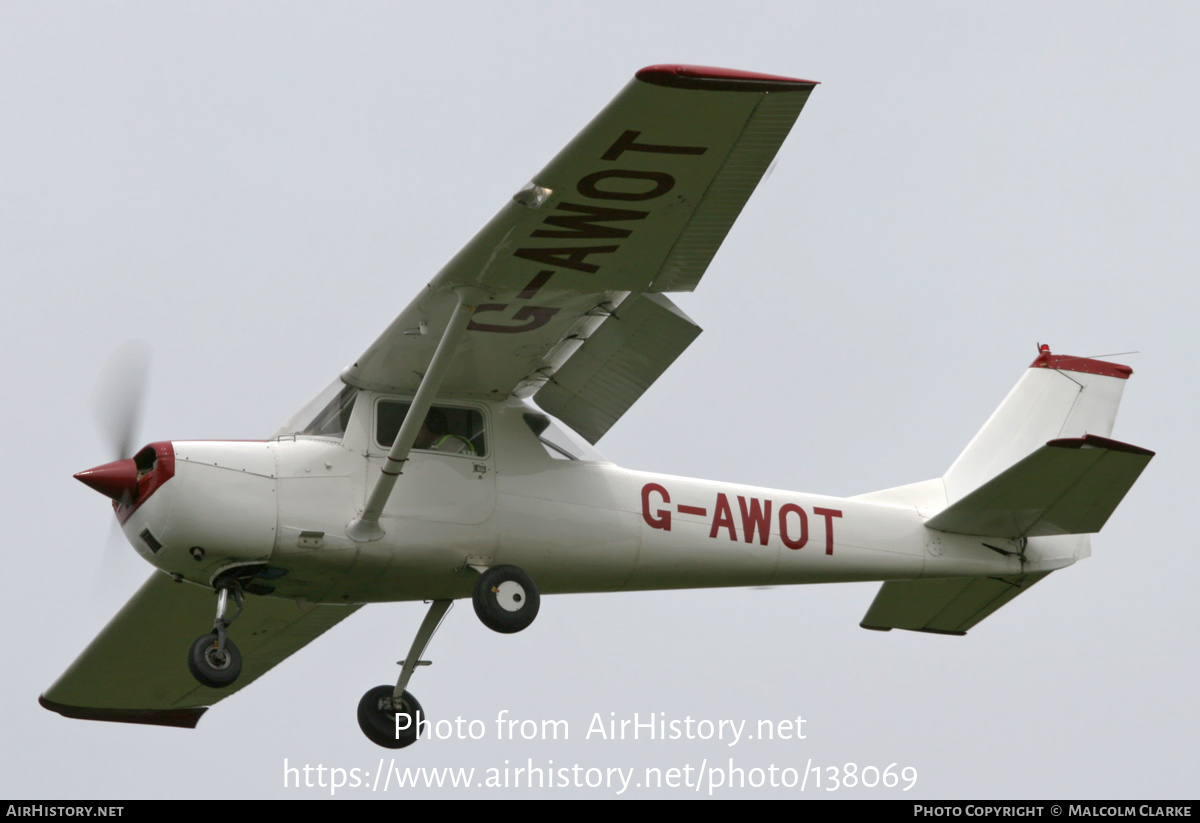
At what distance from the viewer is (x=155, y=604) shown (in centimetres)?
1455

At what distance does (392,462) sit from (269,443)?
0.93 metres

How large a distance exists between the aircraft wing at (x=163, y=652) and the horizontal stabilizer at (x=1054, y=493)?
16.4 feet

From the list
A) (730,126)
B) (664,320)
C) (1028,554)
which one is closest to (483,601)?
(664,320)

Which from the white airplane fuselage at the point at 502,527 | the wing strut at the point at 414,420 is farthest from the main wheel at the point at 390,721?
the wing strut at the point at 414,420

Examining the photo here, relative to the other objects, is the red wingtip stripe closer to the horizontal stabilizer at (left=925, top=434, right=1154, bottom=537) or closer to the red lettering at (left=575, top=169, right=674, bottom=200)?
the horizontal stabilizer at (left=925, top=434, right=1154, bottom=537)

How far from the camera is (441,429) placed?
41.5 ft

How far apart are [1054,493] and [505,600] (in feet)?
13.7

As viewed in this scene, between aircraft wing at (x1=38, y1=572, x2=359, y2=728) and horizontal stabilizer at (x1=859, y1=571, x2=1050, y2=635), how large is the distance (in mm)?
4325

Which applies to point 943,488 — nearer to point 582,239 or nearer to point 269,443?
point 582,239

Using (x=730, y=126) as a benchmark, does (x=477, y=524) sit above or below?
below

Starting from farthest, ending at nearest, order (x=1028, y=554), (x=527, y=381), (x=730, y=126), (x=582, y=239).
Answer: (x=1028, y=554)
(x=527, y=381)
(x=582, y=239)
(x=730, y=126)

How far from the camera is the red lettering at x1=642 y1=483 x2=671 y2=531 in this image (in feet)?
42.6

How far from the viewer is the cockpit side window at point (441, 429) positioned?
41.0ft

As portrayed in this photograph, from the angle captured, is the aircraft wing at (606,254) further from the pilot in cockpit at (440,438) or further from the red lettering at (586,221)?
the pilot in cockpit at (440,438)
